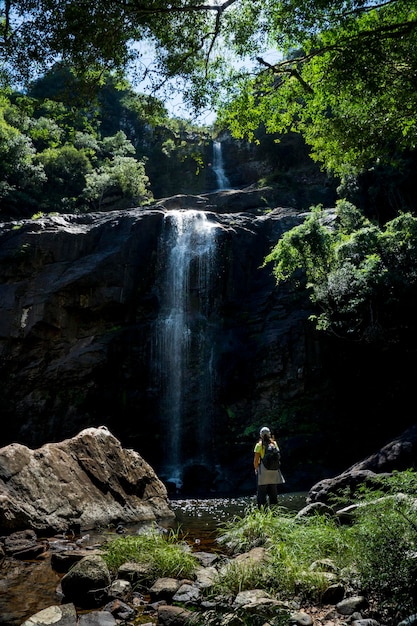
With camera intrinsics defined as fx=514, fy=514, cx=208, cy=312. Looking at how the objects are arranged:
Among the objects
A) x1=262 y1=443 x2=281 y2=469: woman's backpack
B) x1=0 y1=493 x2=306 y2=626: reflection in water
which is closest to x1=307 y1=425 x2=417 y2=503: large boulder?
x1=0 y1=493 x2=306 y2=626: reflection in water

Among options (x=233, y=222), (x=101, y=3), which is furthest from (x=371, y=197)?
(x=101, y=3)

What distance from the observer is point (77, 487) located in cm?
1044

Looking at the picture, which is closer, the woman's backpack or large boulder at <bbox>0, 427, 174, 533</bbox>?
large boulder at <bbox>0, 427, 174, 533</bbox>

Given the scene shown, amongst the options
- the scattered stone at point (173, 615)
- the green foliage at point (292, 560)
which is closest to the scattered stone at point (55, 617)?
the scattered stone at point (173, 615)

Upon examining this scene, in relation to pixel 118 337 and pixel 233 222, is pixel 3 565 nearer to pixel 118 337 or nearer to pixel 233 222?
pixel 118 337

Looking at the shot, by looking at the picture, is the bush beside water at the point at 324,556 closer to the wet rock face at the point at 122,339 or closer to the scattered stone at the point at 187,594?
the scattered stone at the point at 187,594

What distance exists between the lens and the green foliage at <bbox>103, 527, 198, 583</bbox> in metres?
6.27

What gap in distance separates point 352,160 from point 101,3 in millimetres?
4841

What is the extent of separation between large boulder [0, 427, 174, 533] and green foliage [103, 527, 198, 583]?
261 centimetres

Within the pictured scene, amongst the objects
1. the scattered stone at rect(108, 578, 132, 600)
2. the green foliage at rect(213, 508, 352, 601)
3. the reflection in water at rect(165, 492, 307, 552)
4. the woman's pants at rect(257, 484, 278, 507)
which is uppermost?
the woman's pants at rect(257, 484, 278, 507)

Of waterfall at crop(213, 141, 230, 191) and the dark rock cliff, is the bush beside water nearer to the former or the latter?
the dark rock cliff

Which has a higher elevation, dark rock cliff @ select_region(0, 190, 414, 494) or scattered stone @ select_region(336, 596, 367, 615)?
dark rock cliff @ select_region(0, 190, 414, 494)

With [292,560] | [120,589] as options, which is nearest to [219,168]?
[292,560]

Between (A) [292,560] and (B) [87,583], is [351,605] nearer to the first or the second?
(A) [292,560]
